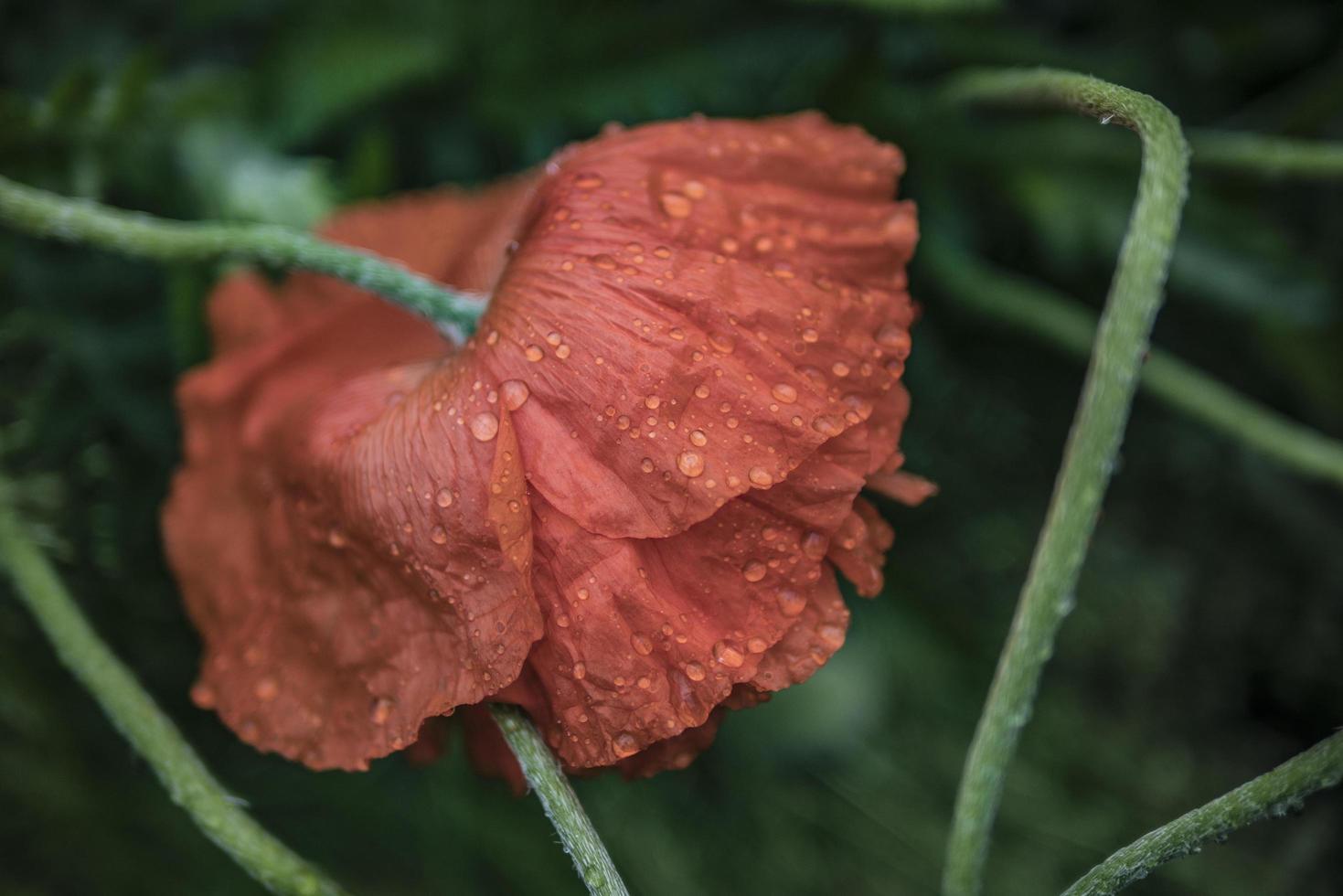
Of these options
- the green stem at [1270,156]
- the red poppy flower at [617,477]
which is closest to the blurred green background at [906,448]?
the green stem at [1270,156]

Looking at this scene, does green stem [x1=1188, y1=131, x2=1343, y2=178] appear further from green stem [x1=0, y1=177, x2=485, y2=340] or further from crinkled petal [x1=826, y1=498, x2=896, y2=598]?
green stem [x1=0, y1=177, x2=485, y2=340]

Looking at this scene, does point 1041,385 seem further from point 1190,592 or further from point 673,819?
point 673,819

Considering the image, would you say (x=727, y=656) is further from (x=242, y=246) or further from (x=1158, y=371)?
(x=1158, y=371)

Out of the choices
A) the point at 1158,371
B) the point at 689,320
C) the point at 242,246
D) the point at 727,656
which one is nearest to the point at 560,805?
the point at 727,656

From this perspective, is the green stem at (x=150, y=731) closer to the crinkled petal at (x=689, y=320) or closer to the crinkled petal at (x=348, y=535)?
the crinkled petal at (x=348, y=535)

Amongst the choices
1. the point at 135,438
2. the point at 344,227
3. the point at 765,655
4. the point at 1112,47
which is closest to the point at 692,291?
the point at 765,655

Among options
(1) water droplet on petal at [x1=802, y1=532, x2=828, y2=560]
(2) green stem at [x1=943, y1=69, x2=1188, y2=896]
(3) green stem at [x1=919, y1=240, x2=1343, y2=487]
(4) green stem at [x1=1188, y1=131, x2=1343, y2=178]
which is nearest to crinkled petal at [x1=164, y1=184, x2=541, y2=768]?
(1) water droplet on petal at [x1=802, y1=532, x2=828, y2=560]
